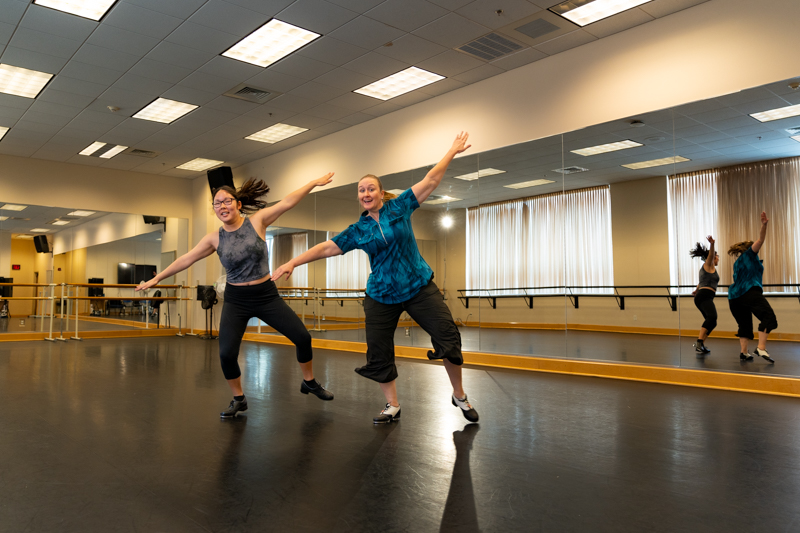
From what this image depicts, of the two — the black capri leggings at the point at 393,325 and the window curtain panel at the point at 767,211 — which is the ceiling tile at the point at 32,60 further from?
the window curtain panel at the point at 767,211

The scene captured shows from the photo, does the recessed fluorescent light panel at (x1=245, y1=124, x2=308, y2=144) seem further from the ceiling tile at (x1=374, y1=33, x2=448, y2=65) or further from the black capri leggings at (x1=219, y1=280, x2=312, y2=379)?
the black capri leggings at (x1=219, y1=280, x2=312, y2=379)

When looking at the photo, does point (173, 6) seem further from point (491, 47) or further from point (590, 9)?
point (590, 9)

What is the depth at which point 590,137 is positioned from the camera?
574 cm

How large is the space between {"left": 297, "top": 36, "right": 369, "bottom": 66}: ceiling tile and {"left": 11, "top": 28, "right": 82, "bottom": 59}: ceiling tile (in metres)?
2.47

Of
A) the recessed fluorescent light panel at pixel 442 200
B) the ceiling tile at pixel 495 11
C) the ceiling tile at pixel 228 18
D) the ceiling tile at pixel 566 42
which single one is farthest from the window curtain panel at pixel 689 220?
the ceiling tile at pixel 228 18

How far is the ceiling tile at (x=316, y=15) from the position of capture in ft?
16.5

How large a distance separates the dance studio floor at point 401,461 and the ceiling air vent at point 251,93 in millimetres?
4213

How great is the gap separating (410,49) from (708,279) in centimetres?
382

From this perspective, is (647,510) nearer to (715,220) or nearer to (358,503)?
(358,503)

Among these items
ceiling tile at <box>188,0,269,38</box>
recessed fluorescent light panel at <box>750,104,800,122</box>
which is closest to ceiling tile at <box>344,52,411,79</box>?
ceiling tile at <box>188,0,269,38</box>

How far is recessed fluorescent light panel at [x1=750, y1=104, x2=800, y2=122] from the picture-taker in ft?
14.6

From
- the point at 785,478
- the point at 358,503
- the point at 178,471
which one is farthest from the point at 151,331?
the point at 785,478

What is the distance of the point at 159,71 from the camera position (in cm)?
653

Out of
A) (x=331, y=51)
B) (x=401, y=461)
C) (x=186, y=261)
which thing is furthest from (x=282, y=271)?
(x=331, y=51)
